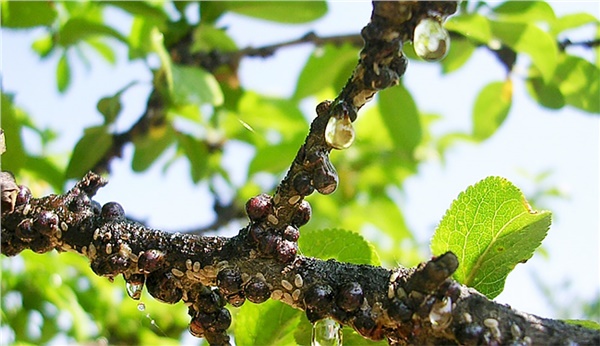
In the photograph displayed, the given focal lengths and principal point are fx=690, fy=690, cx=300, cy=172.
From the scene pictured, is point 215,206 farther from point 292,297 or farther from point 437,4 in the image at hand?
point 437,4

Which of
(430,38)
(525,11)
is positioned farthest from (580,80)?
(430,38)

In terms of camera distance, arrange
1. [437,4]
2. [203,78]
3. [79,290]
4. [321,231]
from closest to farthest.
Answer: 1. [437,4]
2. [321,231]
3. [203,78]
4. [79,290]

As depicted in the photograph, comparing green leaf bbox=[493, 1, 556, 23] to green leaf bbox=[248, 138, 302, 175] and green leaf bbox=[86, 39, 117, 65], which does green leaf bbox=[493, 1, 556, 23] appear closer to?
green leaf bbox=[248, 138, 302, 175]

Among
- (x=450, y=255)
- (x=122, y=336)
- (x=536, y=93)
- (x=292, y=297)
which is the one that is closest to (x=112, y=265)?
(x=292, y=297)

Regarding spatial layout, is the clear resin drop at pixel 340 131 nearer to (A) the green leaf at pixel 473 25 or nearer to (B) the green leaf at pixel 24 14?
(A) the green leaf at pixel 473 25

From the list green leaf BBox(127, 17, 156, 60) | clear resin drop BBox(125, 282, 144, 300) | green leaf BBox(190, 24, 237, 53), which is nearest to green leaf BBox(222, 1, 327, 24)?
green leaf BBox(190, 24, 237, 53)

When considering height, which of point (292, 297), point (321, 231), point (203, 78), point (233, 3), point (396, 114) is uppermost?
point (396, 114)

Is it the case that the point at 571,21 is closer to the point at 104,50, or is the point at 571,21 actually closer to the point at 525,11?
the point at 525,11
